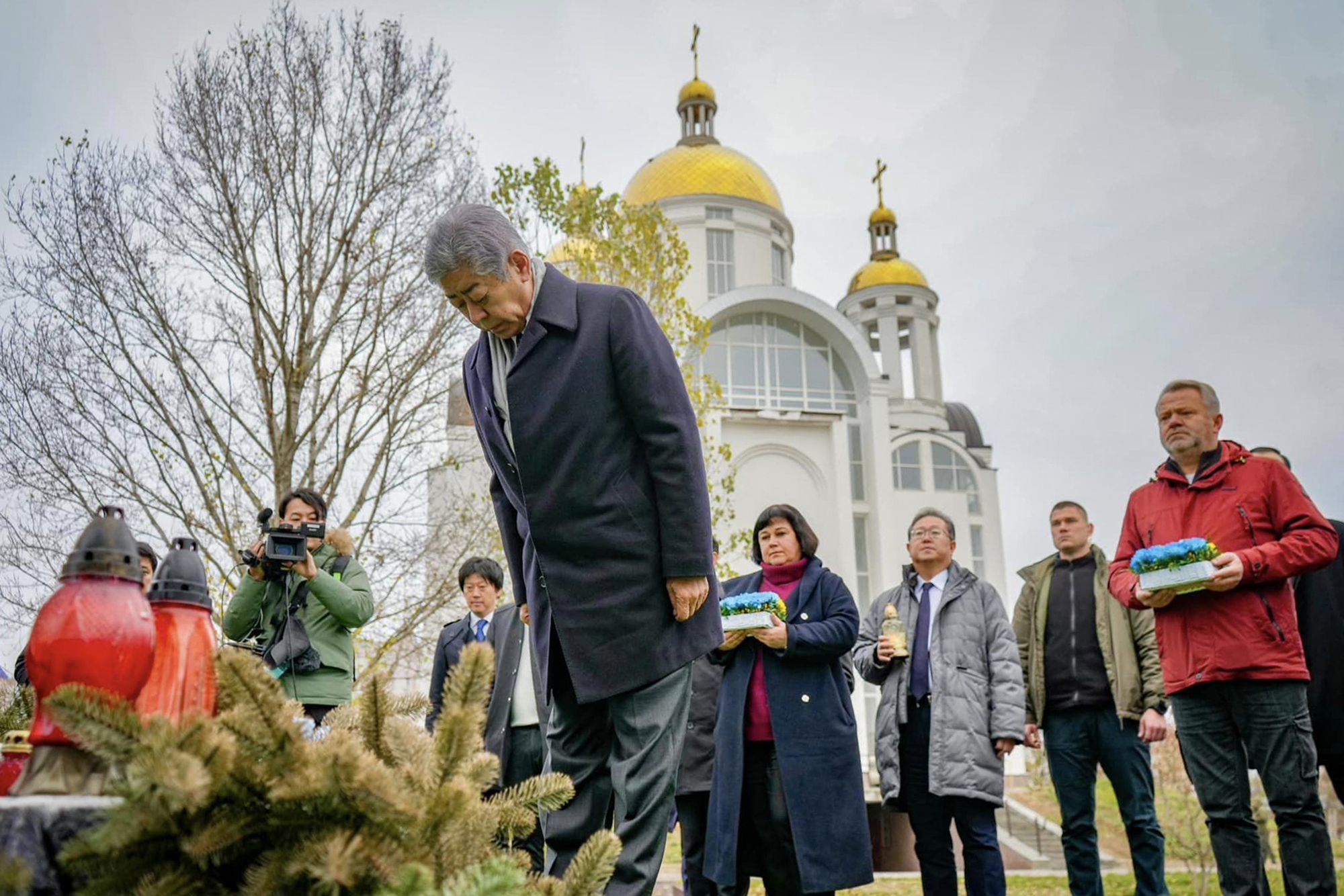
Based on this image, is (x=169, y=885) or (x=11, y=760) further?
(x=11, y=760)

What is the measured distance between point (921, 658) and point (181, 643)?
14.9ft

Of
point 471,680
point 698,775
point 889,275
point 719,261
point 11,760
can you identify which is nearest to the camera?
point 471,680

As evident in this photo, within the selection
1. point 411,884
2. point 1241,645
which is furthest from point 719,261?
point 411,884

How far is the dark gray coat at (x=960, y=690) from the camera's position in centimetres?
507

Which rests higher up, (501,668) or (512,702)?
(501,668)

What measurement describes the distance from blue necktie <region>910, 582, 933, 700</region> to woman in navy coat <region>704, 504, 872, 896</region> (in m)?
0.54

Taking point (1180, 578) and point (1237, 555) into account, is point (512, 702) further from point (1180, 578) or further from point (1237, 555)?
point (1237, 555)

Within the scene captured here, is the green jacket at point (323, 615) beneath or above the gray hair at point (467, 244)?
beneath

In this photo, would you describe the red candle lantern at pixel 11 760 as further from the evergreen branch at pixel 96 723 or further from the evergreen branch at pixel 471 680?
the evergreen branch at pixel 471 680

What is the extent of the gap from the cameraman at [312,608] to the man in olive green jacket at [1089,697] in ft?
11.5

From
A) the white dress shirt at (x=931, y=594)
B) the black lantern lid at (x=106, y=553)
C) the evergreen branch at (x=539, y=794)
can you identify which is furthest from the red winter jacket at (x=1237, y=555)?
the black lantern lid at (x=106, y=553)

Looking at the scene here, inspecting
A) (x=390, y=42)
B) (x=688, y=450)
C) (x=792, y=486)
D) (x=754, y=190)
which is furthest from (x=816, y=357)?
(x=688, y=450)

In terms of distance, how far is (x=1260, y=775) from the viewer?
389cm

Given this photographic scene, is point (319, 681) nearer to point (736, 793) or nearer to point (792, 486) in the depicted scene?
point (736, 793)
